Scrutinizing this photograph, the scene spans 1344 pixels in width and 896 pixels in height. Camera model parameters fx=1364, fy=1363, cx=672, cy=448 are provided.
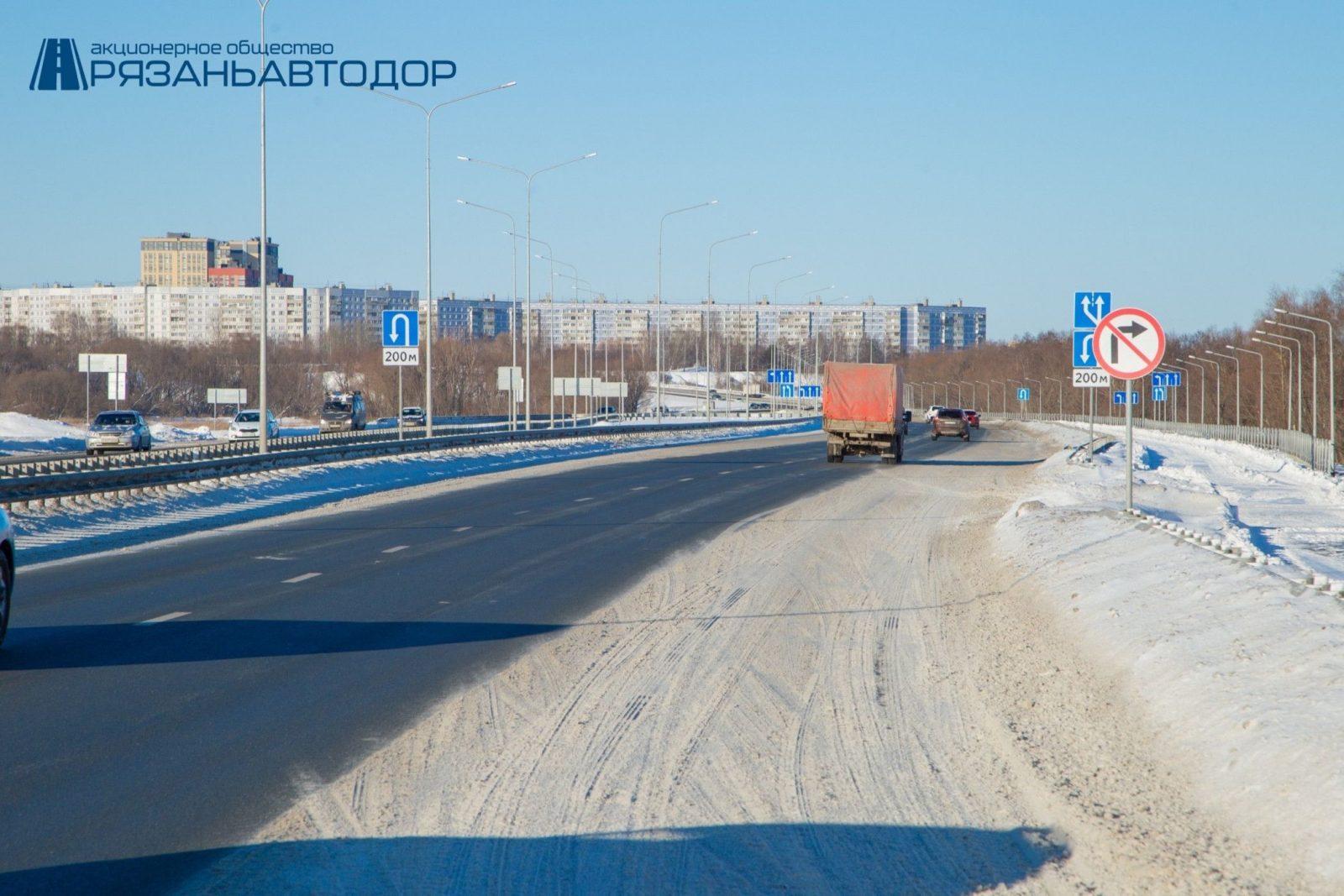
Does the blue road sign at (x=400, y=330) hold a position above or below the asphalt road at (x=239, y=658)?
above

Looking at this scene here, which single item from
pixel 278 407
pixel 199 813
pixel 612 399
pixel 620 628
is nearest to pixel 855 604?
pixel 620 628

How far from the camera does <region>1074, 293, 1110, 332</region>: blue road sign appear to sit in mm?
26250

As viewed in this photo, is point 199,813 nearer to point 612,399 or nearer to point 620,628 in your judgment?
point 620,628

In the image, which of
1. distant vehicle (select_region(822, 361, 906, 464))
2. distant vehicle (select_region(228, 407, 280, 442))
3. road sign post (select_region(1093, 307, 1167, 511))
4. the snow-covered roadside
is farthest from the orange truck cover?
distant vehicle (select_region(228, 407, 280, 442))

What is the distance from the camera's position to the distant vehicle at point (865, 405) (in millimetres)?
45875

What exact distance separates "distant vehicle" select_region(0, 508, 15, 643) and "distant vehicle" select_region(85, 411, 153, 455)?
41118 millimetres

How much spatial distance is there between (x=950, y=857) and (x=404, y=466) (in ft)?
116

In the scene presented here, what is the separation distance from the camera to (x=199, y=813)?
651 centimetres

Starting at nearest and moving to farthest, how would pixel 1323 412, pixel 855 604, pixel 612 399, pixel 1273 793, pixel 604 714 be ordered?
pixel 1273 793, pixel 604 714, pixel 855 604, pixel 1323 412, pixel 612 399

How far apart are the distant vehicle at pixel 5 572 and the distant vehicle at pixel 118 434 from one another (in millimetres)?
41118

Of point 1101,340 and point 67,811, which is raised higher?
point 1101,340

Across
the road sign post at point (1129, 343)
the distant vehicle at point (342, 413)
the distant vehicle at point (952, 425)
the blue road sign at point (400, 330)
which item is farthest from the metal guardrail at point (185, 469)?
the distant vehicle at point (952, 425)

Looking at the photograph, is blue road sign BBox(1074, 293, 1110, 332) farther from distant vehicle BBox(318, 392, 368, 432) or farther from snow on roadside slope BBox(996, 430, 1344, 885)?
distant vehicle BBox(318, 392, 368, 432)

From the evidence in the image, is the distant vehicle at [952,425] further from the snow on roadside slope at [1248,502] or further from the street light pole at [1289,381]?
the street light pole at [1289,381]
